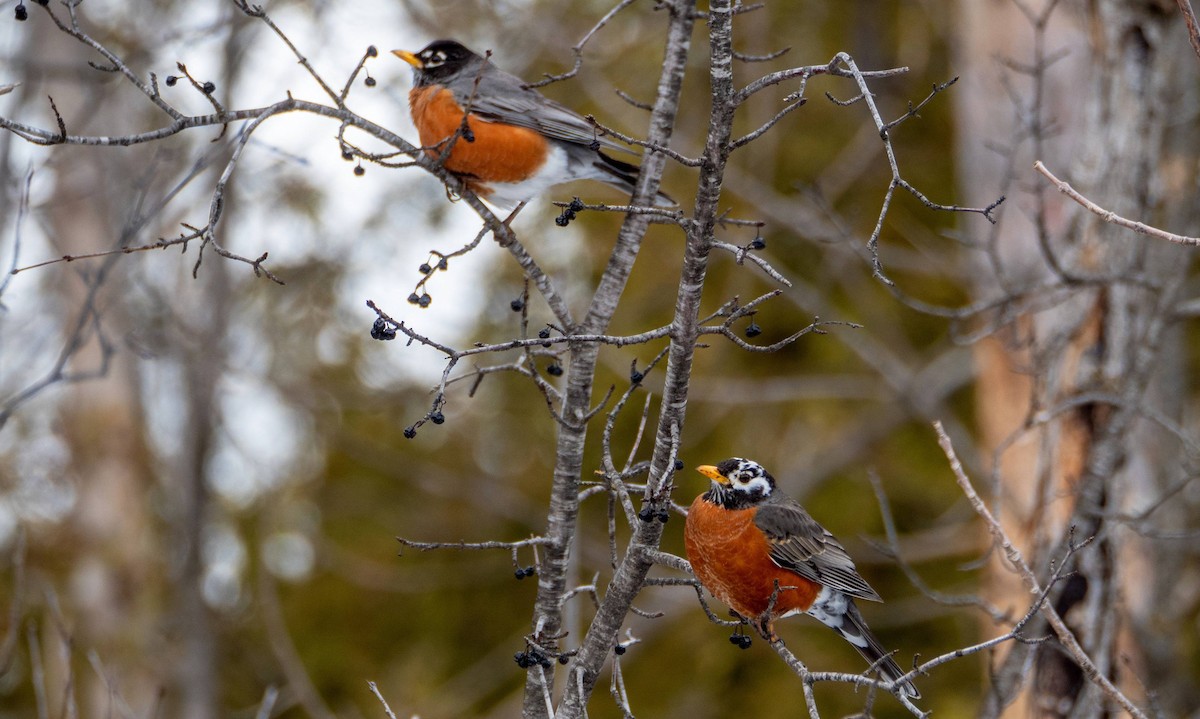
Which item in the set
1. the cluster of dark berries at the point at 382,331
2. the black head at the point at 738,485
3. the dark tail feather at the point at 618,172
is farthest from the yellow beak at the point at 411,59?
the cluster of dark berries at the point at 382,331

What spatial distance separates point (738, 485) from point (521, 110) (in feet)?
5.29

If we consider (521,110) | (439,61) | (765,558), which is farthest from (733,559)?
(439,61)

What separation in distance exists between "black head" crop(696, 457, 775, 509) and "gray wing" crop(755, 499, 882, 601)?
0.07 m

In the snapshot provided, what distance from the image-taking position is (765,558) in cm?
382

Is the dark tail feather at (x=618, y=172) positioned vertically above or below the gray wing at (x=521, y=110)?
below

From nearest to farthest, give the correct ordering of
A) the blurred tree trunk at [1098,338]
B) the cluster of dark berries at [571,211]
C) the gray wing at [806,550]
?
1. the cluster of dark berries at [571,211]
2. the gray wing at [806,550]
3. the blurred tree trunk at [1098,338]

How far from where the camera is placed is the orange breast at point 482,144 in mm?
4043

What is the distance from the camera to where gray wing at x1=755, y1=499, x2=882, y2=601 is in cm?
388

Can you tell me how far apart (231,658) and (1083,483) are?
8047 millimetres

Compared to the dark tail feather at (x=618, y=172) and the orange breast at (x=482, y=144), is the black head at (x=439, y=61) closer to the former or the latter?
the orange breast at (x=482, y=144)

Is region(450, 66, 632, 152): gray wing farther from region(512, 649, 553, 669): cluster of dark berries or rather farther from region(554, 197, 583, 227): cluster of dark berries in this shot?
region(512, 649, 553, 669): cluster of dark berries

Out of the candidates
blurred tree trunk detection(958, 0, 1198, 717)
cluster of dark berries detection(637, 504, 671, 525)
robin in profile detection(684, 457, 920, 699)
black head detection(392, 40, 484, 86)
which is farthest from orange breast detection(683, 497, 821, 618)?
black head detection(392, 40, 484, 86)

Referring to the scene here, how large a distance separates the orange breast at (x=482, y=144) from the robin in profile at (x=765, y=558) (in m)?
1.29

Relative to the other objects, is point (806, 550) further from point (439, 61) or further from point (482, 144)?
point (439, 61)
